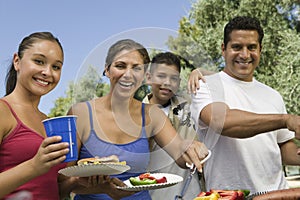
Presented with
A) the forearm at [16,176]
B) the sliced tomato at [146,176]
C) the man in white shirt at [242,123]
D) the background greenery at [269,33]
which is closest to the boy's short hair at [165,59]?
the man in white shirt at [242,123]

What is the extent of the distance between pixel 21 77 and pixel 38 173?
506mm

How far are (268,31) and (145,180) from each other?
14129 millimetres

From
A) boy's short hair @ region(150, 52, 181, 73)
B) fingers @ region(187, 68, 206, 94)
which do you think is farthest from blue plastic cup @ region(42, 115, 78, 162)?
fingers @ region(187, 68, 206, 94)

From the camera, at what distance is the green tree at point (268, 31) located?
13.2 m

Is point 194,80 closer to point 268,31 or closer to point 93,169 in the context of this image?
point 93,169

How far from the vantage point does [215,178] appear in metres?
2.62

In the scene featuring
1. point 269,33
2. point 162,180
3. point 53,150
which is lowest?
point 162,180

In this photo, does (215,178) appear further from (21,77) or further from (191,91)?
(21,77)

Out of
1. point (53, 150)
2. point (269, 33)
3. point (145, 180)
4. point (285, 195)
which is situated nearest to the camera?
point (285, 195)

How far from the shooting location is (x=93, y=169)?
1.80m

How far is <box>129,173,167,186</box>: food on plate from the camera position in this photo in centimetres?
191

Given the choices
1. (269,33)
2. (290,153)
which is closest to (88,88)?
(290,153)

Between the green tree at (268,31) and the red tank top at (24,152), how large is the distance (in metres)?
11.8

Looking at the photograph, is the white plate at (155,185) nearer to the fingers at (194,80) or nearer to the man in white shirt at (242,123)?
the man in white shirt at (242,123)
